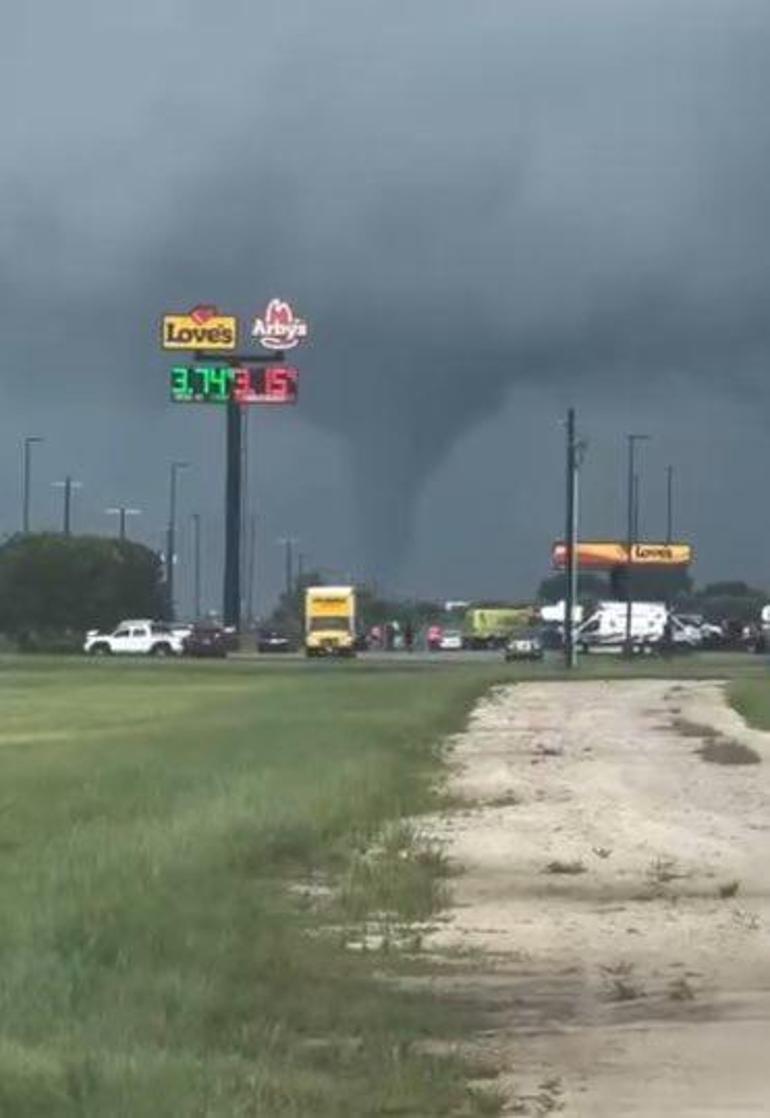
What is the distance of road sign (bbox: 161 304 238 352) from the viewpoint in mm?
120438

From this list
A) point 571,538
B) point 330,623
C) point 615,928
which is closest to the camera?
point 615,928

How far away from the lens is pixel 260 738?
3509 cm

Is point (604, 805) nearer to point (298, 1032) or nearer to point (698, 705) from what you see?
point (298, 1032)

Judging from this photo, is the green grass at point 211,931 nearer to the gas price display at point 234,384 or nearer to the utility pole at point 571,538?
the utility pole at point 571,538

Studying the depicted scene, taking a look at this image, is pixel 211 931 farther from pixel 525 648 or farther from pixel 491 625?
pixel 491 625

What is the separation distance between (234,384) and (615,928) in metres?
101

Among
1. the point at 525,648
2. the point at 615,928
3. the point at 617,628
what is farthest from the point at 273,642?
the point at 615,928

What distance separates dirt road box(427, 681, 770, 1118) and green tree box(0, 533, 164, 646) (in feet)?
338

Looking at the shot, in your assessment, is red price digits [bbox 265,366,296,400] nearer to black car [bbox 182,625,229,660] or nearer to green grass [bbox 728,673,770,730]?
black car [bbox 182,625,229,660]

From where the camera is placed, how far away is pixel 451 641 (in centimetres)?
14288

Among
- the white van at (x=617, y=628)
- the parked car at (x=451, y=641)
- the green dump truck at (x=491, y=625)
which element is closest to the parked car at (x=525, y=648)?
the white van at (x=617, y=628)

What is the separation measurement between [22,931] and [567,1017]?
3180 millimetres

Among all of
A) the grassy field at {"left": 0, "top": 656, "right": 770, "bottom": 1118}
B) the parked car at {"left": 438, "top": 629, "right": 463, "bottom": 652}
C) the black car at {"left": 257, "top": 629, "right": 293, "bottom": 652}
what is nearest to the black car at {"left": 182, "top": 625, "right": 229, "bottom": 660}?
the black car at {"left": 257, "top": 629, "right": 293, "bottom": 652}

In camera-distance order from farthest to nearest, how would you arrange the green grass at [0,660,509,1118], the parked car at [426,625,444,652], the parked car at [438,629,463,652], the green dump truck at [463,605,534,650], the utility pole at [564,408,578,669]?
the parked car at [426,625,444,652], the parked car at [438,629,463,652], the green dump truck at [463,605,534,650], the utility pole at [564,408,578,669], the green grass at [0,660,509,1118]
